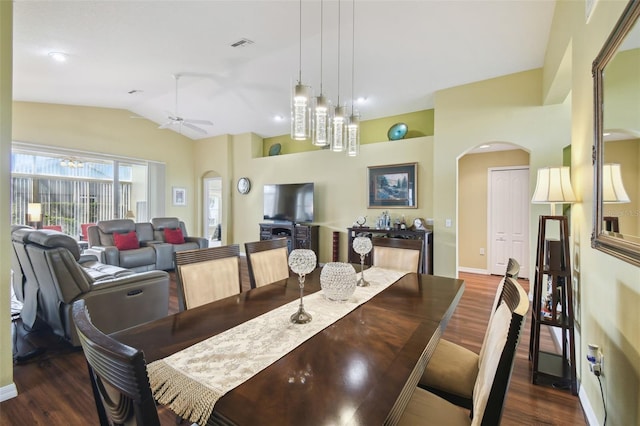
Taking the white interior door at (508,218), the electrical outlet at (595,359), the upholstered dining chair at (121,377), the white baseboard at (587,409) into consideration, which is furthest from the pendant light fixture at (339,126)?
the white interior door at (508,218)

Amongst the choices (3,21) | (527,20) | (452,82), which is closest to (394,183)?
(452,82)

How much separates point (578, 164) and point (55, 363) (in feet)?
14.3

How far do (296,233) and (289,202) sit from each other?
0.71 metres

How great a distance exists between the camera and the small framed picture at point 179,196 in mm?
7637

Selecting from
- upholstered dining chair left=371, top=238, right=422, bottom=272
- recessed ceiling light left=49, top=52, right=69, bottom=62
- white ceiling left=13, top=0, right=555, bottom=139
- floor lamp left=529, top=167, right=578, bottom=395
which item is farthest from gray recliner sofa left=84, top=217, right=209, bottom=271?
floor lamp left=529, top=167, right=578, bottom=395

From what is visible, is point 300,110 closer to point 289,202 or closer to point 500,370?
point 500,370

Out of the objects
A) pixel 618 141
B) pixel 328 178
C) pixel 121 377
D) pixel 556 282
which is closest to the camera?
pixel 121 377

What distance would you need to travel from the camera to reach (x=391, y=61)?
3.99 m

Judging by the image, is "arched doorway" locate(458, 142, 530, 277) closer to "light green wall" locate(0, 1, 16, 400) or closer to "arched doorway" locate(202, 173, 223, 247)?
"light green wall" locate(0, 1, 16, 400)

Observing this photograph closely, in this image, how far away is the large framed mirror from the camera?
1.20 m

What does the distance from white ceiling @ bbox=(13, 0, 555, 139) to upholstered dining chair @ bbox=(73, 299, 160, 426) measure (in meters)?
3.43

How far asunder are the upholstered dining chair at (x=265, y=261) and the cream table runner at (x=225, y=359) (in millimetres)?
753

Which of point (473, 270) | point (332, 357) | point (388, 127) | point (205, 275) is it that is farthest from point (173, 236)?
point (473, 270)

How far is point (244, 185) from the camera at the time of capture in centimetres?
716
